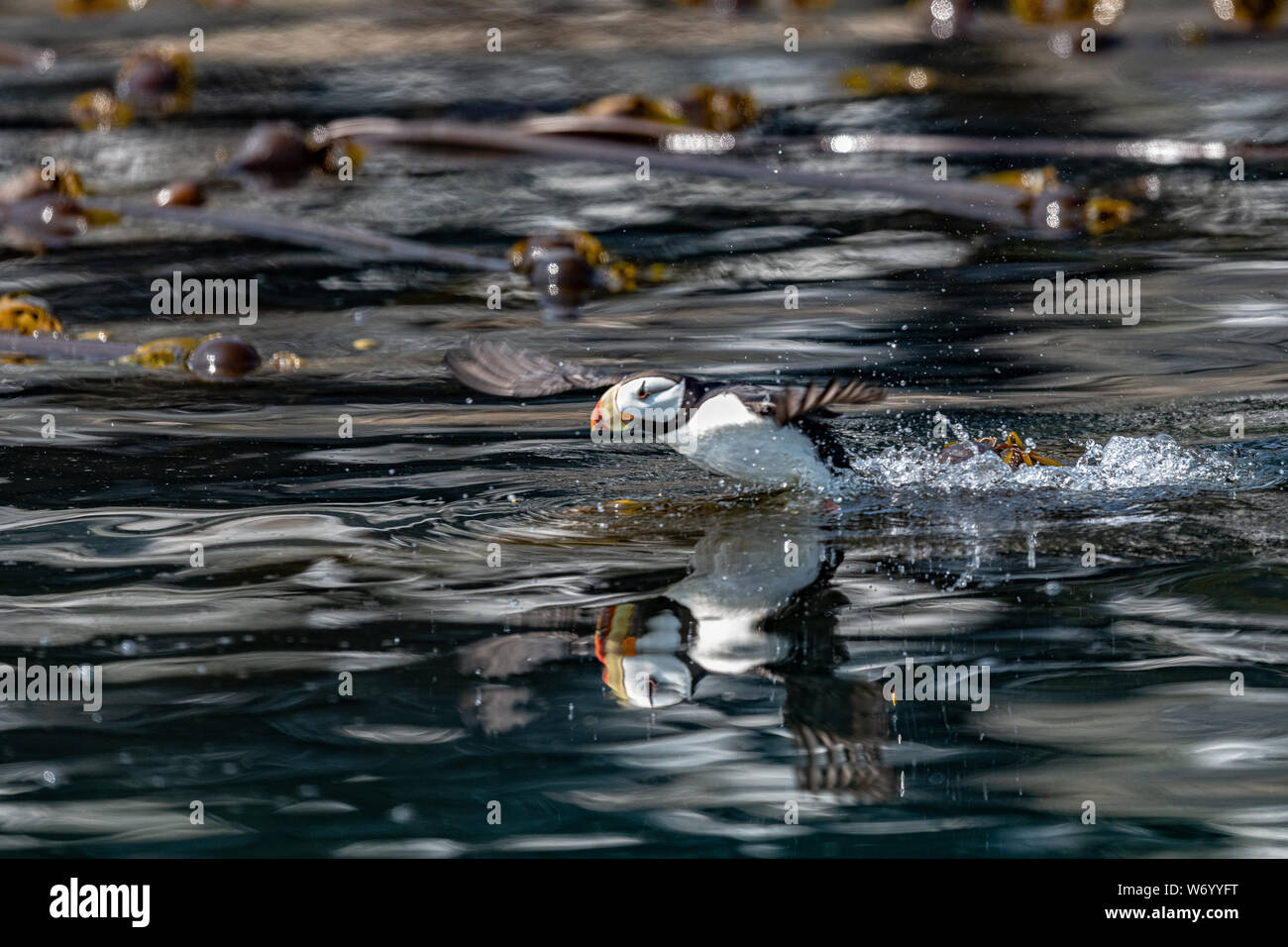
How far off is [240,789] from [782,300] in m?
4.80

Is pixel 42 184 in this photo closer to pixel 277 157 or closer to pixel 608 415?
pixel 277 157

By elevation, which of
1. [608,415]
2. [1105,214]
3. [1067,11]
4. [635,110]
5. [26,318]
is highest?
[1067,11]

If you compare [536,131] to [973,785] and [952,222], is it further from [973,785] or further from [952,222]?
[973,785]

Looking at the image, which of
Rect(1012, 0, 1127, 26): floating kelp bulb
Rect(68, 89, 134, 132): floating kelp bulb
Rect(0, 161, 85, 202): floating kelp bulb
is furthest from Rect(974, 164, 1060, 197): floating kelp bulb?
Rect(68, 89, 134, 132): floating kelp bulb

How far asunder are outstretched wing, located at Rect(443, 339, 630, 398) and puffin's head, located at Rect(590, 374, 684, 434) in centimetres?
30

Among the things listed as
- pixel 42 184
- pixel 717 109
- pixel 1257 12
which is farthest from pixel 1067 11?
pixel 42 184

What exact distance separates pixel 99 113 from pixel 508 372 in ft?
26.9

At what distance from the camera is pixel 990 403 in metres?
6.43

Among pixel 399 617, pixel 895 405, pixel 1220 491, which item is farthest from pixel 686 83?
pixel 399 617

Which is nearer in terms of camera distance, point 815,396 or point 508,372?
point 815,396

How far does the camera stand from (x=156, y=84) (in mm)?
13383

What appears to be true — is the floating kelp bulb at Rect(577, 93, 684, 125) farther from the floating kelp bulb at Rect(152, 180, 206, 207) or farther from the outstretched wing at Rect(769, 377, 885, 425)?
the outstretched wing at Rect(769, 377, 885, 425)

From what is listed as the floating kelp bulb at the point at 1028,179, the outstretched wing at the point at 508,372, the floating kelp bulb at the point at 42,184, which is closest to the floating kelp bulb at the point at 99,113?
the floating kelp bulb at the point at 42,184

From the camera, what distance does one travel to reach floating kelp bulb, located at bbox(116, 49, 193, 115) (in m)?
13.2
